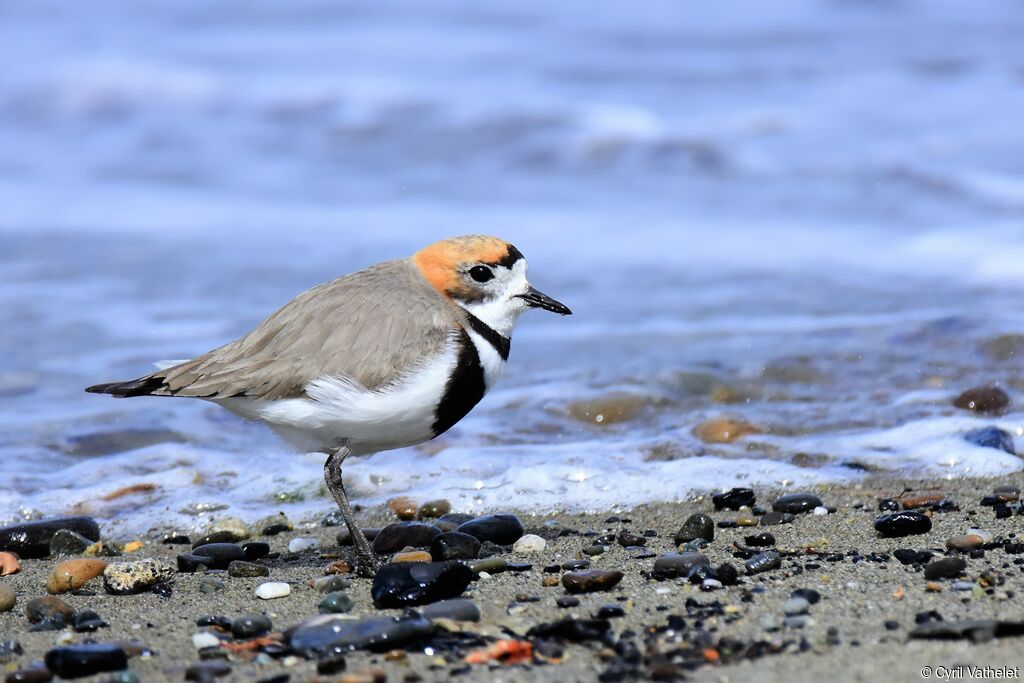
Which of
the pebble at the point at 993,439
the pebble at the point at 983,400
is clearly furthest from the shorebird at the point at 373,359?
the pebble at the point at 983,400

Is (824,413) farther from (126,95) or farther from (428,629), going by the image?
(126,95)

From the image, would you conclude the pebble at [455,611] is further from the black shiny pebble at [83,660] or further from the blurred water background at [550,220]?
the blurred water background at [550,220]

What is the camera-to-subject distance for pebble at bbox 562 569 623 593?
4.18 metres

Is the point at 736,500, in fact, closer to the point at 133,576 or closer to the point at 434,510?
the point at 434,510

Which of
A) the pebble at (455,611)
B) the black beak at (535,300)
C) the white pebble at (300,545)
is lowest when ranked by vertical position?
the white pebble at (300,545)

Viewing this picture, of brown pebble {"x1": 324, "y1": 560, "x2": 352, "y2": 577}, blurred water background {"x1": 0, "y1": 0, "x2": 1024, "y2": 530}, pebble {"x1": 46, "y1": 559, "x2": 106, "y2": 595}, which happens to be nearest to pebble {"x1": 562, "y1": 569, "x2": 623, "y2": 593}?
brown pebble {"x1": 324, "y1": 560, "x2": 352, "y2": 577}

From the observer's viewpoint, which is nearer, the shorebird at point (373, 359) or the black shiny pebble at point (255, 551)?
the shorebird at point (373, 359)

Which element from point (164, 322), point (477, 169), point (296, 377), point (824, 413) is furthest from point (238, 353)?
point (477, 169)

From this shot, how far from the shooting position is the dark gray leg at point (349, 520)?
15.6 ft

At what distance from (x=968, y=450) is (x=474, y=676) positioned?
344 cm

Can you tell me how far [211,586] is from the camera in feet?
15.0

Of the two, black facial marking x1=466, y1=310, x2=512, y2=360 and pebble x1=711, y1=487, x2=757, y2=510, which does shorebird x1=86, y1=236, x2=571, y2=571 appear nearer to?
black facial marking x1=466, y1=310, x2=512, y2=360

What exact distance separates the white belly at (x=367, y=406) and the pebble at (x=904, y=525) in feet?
5.61

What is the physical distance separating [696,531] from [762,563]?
24.3 inches
